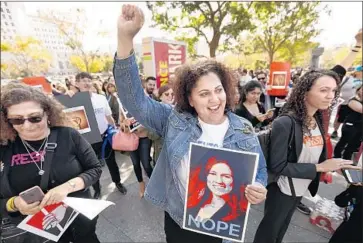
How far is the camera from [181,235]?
1371 millimetres

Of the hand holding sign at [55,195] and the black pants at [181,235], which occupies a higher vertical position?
the hand holding sign at [55,195]

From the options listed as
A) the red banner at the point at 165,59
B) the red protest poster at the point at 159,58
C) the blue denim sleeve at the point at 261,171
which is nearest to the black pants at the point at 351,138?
the blue denim sleeve at the point at 261,171

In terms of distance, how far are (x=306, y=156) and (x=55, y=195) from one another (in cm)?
184

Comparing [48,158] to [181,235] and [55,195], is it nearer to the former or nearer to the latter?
[55,195]

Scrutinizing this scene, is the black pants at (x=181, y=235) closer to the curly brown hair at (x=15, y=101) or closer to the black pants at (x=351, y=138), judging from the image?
the curly brown hair at (x=15, y=101)

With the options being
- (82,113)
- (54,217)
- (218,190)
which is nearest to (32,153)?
(54,217)

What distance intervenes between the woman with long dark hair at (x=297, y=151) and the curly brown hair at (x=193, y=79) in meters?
0.60

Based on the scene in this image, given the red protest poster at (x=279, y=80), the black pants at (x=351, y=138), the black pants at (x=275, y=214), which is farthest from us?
the red protest poster at (x=279, y=80)

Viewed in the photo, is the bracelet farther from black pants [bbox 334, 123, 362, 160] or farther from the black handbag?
black pants [bbox 334, 123, 362, 160]

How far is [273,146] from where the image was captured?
1.63m

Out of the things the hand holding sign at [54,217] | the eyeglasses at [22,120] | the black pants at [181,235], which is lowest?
the black pants at [181,235]

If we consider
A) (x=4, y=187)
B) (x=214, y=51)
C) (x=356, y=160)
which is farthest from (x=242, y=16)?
(x=4, y=187)

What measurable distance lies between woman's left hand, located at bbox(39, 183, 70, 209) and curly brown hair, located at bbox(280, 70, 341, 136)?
1757mm

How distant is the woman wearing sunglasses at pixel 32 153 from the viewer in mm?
1350
